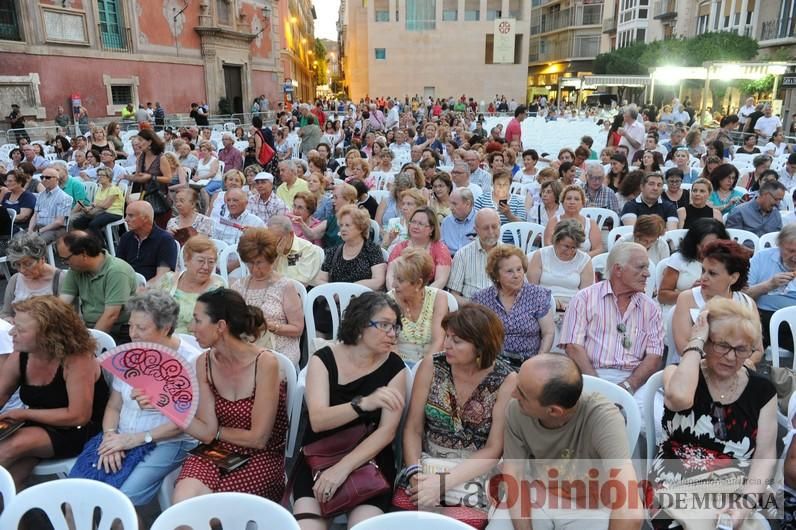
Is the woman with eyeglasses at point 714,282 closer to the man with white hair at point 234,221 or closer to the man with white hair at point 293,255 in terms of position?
the man with white hair at point 293,255

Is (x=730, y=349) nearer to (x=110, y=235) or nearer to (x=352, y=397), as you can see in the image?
(x=352, y=397)

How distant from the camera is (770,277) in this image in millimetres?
3574

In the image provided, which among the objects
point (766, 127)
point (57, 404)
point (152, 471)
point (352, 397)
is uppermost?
point (766, 127)

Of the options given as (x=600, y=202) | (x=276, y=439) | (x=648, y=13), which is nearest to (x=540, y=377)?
(x=276, y=439)

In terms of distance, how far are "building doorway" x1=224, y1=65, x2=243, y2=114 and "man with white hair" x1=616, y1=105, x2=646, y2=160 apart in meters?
20.3

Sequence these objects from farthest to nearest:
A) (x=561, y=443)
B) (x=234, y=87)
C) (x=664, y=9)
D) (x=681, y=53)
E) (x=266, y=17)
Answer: (x=664, y=9), (x=681, y=53), (x=266, y=17), (x=234, y=87), (x=561, y=443)

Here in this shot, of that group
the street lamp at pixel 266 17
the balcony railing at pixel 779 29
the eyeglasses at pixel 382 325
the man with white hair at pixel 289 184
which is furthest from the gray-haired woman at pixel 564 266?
the balcony railing at pixel 779 29

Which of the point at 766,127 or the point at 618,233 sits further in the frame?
the point at 766,127

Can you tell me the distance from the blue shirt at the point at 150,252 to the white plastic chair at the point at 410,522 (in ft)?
9.67

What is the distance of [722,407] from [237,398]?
78.3 inches

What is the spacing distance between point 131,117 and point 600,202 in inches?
668

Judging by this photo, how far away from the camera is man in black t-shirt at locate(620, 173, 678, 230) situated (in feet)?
17.0

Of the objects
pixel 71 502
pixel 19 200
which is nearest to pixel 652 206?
pixel 71 502

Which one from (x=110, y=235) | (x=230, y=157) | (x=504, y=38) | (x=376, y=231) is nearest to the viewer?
(x=376, y=231)
